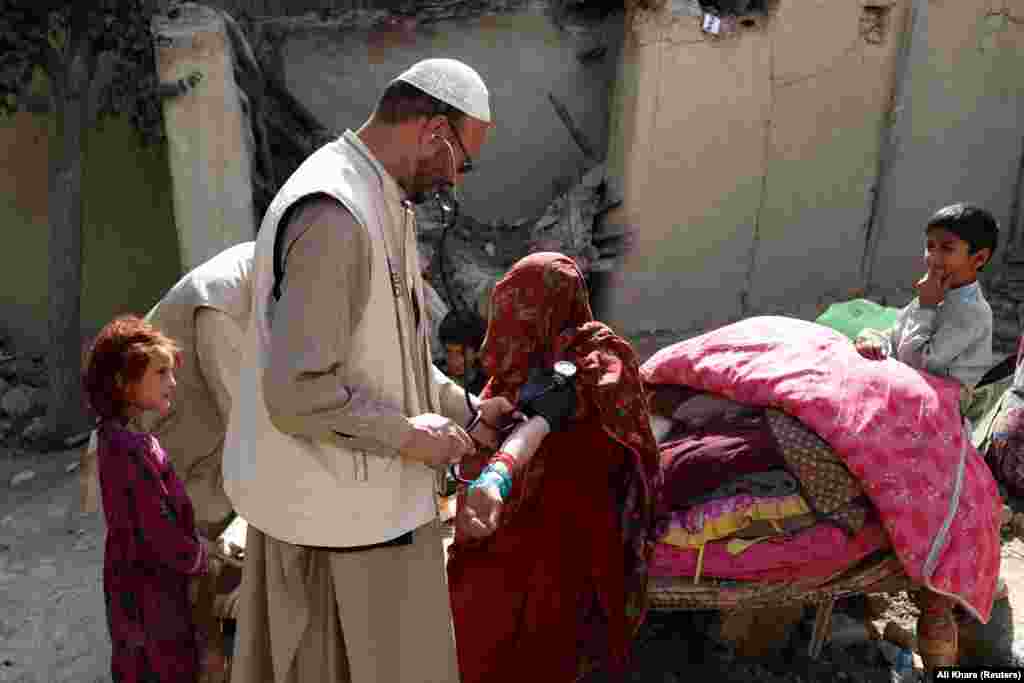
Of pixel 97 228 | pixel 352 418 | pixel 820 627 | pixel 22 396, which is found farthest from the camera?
pixel 97 228

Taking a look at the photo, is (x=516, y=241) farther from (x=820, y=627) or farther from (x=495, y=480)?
(x=495, y=480)

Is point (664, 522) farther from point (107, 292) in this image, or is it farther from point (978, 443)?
point (107, 292)

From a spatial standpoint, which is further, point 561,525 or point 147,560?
Result: point 561,525

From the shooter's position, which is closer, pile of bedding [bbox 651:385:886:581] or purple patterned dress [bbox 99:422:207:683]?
purple patterned dress [bbox 99:422:207:683]

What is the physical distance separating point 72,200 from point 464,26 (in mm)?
2623

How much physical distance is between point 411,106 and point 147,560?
1488 mm

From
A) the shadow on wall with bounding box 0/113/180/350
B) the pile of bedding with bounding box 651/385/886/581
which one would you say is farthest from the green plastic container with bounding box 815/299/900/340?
the shadow on wall with bounding box 0/113/180/350

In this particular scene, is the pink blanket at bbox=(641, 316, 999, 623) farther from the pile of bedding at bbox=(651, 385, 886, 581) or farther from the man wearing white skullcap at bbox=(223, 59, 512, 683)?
the man wearing white skullcap at bbox=(223, 59, 512, 683)

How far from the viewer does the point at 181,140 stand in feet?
15.7

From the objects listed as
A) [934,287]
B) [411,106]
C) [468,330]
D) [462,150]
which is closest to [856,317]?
[934,287]

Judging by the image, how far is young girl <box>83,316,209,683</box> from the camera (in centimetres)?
244

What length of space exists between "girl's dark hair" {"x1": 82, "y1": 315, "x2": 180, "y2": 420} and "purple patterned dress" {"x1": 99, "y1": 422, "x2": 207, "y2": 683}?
0.06 meters

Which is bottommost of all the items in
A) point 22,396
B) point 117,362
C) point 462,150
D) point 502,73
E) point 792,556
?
point 22,396

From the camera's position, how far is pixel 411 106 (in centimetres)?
187
